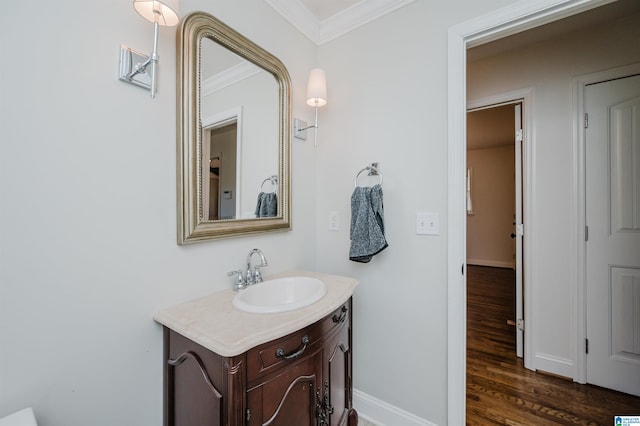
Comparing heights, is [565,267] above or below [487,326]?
above

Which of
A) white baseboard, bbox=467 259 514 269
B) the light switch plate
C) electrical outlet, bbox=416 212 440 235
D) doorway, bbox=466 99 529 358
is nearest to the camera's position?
electrical outlet, bbox=416 212 440 235

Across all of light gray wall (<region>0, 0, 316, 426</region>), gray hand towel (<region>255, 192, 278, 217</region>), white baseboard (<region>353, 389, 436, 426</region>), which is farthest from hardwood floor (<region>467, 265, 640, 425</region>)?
light gray wall (<region>0, 0, 316, 426</region>)

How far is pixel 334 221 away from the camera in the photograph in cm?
179

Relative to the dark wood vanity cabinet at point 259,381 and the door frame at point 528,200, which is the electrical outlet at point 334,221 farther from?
the door frame at point 528,200

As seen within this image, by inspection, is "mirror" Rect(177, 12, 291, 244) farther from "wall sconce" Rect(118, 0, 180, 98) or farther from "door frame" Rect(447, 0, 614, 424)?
"door frame" Rect(447, 0, 614, 424)

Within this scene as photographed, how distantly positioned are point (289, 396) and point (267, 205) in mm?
928

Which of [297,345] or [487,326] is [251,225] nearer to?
[297,345]

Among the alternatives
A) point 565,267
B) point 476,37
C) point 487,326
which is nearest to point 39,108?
point 476,37

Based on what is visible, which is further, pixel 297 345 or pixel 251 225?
pixel 251 225

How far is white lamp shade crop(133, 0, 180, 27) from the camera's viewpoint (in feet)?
2.86

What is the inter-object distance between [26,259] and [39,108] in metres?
0.45

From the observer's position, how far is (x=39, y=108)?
0.78 m

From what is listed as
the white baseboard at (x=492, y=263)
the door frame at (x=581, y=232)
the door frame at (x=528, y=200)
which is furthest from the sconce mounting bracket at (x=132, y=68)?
the white baseboard at (x=492, y=263)

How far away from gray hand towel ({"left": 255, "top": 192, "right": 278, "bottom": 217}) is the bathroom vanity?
50cm
